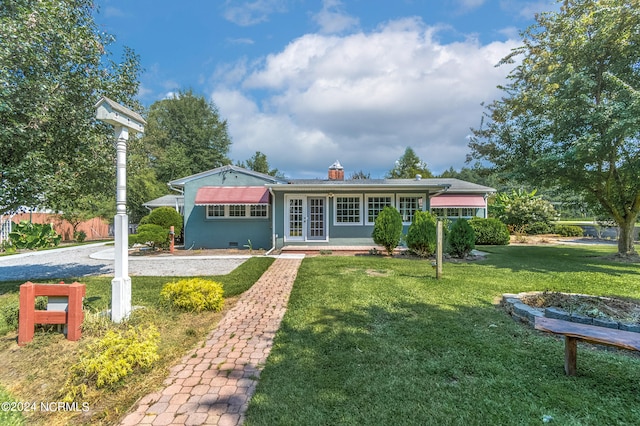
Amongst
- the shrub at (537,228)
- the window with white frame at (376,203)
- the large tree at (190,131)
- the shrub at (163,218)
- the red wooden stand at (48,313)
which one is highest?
the large tree at (190,131)

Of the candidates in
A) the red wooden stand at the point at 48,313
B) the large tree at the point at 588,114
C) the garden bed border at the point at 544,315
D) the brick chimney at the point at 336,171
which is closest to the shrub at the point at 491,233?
the large tree at the point at 588,114

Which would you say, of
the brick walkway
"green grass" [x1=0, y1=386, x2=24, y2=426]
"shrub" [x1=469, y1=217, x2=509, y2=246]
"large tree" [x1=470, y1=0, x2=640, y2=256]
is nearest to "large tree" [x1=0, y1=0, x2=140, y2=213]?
"green grass" [x1=0, y1=386, x2=24, y2=426]

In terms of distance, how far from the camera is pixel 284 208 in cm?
1460

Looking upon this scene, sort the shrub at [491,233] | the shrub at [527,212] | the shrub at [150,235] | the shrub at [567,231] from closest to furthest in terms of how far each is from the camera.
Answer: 1. the shrub at [150,235]
2. the shrub at [491,233]
3. the shrub at [527,212]
4. the shrub at [567,231]

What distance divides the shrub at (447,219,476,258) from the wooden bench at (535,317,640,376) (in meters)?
8.15

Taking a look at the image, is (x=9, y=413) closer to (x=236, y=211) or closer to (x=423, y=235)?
(x=423, y=235)

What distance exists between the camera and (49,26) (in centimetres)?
610

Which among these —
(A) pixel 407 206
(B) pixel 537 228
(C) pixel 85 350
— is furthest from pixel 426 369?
(B) pixel 537 228

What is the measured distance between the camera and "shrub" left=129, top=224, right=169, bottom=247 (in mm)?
13492

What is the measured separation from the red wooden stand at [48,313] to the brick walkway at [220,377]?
1825 millimetres

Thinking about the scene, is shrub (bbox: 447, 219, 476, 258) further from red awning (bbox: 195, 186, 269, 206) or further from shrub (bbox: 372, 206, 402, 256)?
red awning (bbox: 195, 186, 269, 206)

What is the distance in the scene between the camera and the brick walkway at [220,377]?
8.54 feet

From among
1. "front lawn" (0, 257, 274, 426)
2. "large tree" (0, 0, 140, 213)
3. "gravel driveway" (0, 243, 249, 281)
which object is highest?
"large tree" (0, 0, 140, 213)

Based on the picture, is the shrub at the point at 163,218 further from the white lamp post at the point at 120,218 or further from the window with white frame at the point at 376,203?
the white lamp post at the point at 120,218
